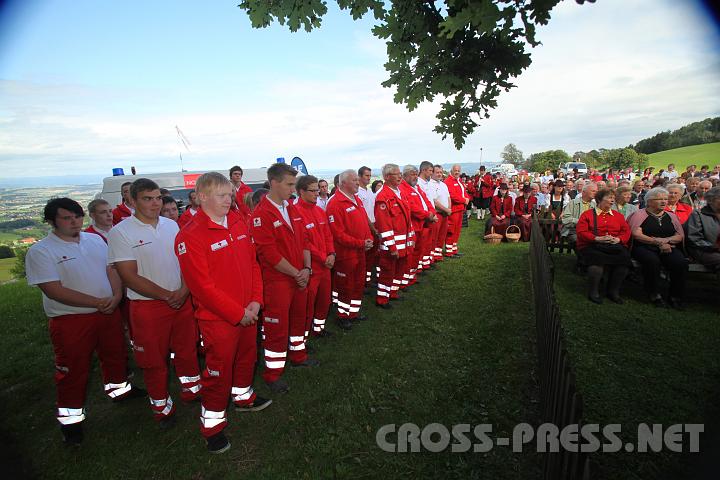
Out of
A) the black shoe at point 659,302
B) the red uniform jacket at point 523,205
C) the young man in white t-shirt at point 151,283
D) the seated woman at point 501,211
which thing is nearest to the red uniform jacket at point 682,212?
the black shoe at point 659,302

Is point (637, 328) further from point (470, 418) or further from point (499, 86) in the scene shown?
point (499, 86)

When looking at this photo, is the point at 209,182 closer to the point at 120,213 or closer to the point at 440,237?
the point at 120,213

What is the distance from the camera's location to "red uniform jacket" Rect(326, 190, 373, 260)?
5160 millimetres

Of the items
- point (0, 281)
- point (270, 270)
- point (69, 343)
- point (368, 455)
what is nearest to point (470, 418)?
point (368, 455)

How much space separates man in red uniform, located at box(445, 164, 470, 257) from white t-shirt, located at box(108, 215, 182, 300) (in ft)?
24.4

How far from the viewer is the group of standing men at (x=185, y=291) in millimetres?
2846

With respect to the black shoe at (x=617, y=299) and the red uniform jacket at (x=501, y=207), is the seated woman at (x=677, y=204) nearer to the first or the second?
the black shoe at (x=617, y=299)

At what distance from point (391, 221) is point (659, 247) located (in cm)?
463

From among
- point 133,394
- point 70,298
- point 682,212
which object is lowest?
point 133,394

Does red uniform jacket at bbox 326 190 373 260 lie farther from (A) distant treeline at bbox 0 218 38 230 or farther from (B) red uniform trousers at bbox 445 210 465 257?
(A) distant treeline at bbox 0 218 38 230

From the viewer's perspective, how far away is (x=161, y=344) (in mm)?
3139

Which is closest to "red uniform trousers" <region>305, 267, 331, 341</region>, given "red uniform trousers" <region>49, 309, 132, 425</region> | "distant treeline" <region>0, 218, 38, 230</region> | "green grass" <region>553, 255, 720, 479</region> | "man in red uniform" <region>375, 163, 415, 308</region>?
"man in red uniform" <region>375, 163, 415, 308</region>

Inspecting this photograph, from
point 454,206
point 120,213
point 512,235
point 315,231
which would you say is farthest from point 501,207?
point 120,213

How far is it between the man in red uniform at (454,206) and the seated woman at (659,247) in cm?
396
